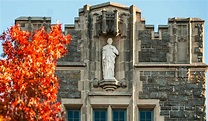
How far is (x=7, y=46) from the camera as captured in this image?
4012 centimetres

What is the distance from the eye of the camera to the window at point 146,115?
136 feet

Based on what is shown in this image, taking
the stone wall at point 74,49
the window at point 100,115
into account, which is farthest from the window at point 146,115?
the stone wall at point 74,49

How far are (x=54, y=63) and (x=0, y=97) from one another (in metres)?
2.90

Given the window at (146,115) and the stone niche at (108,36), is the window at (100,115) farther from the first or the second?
the window at (146,115)

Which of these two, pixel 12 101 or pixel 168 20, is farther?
pixel 168 20

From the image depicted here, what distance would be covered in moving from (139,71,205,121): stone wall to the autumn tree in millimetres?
3327

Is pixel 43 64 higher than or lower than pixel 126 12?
lower

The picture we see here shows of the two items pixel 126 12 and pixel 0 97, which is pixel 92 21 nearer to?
pixel 126 12

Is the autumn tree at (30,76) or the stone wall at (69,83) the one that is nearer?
the autumn tree at (30,76)

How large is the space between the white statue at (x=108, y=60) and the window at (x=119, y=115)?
47.9 inches

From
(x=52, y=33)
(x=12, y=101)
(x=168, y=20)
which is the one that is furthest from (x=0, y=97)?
(x=168, y=20)

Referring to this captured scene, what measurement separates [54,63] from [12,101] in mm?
2958

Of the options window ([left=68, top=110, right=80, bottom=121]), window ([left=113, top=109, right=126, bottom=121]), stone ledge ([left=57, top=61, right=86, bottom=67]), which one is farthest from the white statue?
window ([left=68, top=110, right=80, bottom=121])

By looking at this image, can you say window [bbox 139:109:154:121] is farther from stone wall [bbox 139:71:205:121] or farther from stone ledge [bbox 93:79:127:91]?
stone ledge [bbox 93:79:127:91]
